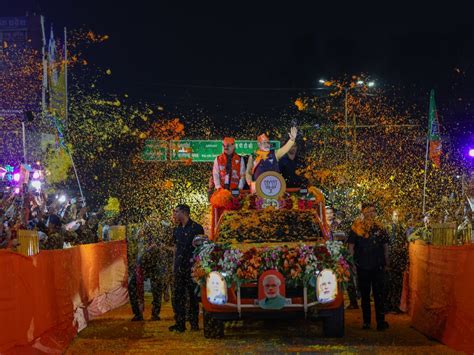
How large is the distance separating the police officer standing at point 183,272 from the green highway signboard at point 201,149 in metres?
25.7

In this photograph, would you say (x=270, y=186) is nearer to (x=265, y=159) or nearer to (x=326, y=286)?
(x=265, y=159)

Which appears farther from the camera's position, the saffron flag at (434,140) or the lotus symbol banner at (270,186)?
the saffron flag at (434,140)

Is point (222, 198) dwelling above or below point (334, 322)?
above

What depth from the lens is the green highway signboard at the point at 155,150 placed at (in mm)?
36969

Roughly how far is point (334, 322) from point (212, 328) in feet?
5.83

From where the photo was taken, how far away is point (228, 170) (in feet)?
44.1

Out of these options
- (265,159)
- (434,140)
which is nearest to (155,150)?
(434,140)

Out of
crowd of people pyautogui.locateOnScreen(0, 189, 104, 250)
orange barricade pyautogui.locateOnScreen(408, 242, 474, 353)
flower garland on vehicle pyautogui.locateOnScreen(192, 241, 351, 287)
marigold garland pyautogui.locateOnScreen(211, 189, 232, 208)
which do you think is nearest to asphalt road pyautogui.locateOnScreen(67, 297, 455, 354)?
orange barricade pyautogui.locateOnScreen(408, 242, 474, 353)

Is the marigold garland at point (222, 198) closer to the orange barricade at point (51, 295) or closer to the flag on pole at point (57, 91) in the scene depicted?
the orange barricade at point (51, 295)

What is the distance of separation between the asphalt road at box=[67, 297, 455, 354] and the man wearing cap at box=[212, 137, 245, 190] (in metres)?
2.65

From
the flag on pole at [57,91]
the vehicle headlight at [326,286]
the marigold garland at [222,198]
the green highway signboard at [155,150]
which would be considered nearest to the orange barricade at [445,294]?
the vehicle headlight at [326,286]

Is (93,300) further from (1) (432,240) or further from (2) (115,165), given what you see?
(2) (115,165)

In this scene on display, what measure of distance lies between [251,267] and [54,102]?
17.9m

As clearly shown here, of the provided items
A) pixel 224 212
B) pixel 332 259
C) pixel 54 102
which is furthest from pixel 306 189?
pixel 54 102
